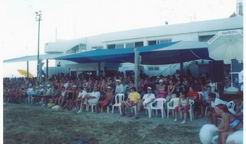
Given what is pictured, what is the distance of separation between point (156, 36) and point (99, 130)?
923cm

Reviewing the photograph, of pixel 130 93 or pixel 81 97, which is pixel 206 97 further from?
pixel 81 97

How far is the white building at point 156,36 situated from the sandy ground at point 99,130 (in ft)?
19.5

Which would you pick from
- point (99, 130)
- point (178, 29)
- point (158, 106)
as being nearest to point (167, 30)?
point (178, 29)

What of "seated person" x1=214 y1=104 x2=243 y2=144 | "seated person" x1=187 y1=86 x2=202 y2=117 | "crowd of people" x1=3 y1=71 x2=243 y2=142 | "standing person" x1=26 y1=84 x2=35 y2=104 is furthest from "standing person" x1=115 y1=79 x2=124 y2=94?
"seated person" x1=214 y1=104 x2=243 y2=144

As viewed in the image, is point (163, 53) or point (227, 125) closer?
point (227, 125)

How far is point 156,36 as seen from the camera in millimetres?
15656

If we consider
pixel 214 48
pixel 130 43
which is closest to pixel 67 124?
pixel 214 48

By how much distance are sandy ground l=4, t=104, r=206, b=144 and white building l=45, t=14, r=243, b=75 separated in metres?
5.96

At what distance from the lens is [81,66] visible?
1816 cm

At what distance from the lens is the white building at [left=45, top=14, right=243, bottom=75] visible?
13.3 meters

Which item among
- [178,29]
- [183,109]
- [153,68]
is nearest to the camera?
[183,109]

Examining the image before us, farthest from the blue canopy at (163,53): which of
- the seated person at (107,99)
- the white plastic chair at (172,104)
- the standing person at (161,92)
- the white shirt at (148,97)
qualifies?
the white plastic chair at (172,104)

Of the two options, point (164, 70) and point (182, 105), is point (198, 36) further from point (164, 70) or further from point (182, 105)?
point (182, 105)

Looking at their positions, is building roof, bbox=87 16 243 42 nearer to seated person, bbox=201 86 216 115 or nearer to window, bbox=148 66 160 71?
window, bbox=148 66 160 71
